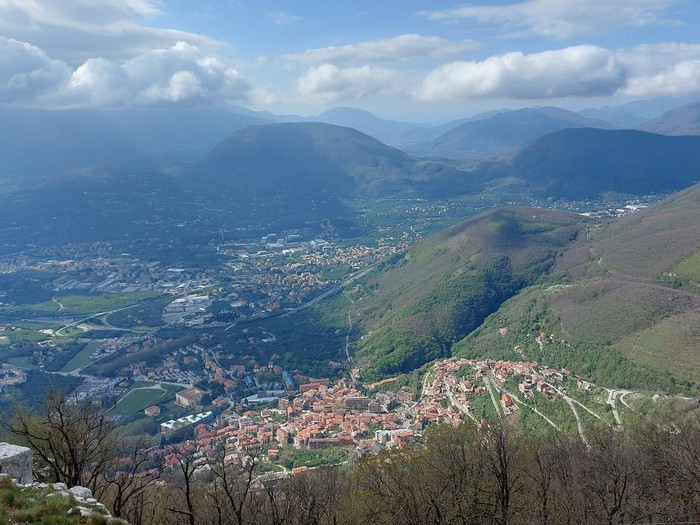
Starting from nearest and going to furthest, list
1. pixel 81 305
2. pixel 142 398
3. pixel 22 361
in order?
pixel 142 398 < pixel 22 361 < pixel 81 305

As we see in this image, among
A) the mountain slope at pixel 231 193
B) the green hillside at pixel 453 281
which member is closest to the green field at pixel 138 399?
the green hillside at pixel 453 281

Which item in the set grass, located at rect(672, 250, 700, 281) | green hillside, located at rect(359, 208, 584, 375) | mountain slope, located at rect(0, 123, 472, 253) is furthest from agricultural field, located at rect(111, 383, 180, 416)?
mountain slope, located at rect(0, 123, 472, 253)

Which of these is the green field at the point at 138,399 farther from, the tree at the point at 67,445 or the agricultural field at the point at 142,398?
the tree at the point at 67,445

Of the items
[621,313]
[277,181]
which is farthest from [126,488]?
[277,181]

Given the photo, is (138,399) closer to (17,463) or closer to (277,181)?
(17,463)

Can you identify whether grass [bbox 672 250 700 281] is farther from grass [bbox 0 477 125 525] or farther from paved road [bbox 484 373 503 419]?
grass [bbox 0 477 125 525]

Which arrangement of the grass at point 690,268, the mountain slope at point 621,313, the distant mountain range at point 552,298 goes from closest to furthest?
the mountain slope at point 621,313 → the distant mountain range at point 552,298 → the grass at point 690,268
